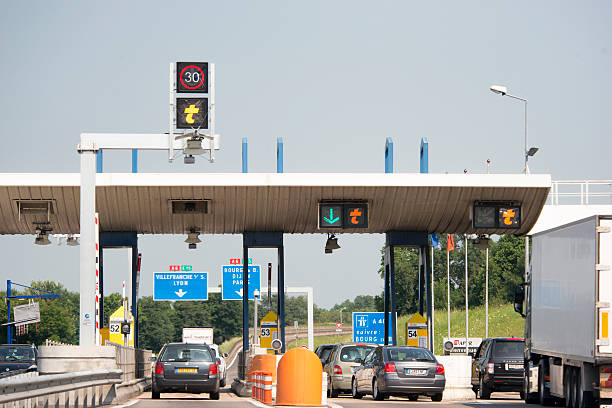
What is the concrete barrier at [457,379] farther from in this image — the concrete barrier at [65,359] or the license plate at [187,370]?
the concrete barrier at [65,359]

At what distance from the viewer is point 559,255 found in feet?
68.0

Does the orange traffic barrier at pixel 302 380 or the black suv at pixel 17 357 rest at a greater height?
the orange traffic barrier at pixel 302 380

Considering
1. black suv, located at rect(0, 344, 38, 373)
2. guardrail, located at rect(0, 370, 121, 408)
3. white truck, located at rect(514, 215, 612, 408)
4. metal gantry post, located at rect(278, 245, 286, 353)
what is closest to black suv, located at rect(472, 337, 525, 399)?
white truck, located at rect(514, 215, 612, 408)

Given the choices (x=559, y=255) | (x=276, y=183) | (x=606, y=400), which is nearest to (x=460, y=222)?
(x=276, y=183)

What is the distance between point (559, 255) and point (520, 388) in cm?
897

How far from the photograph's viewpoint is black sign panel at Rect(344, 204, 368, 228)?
Result: 107ft

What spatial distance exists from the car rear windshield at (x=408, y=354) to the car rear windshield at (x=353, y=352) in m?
4.51

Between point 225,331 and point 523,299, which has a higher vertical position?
point 523,299

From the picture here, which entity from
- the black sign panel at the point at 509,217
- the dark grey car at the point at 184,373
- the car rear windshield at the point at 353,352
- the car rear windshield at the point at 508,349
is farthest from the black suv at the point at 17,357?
the black sign panel at the point at 509,217

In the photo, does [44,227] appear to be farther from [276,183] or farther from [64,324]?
[64,324]

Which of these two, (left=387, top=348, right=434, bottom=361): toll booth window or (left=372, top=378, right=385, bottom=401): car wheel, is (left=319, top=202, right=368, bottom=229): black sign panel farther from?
(left=372, top=378, right=385, bottom=401): car wheel

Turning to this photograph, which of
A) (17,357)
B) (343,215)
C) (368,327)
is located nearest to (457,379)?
(343,215)

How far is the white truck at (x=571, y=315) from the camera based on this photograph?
1806cm

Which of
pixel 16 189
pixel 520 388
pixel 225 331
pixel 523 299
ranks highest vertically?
pixel 16 189
